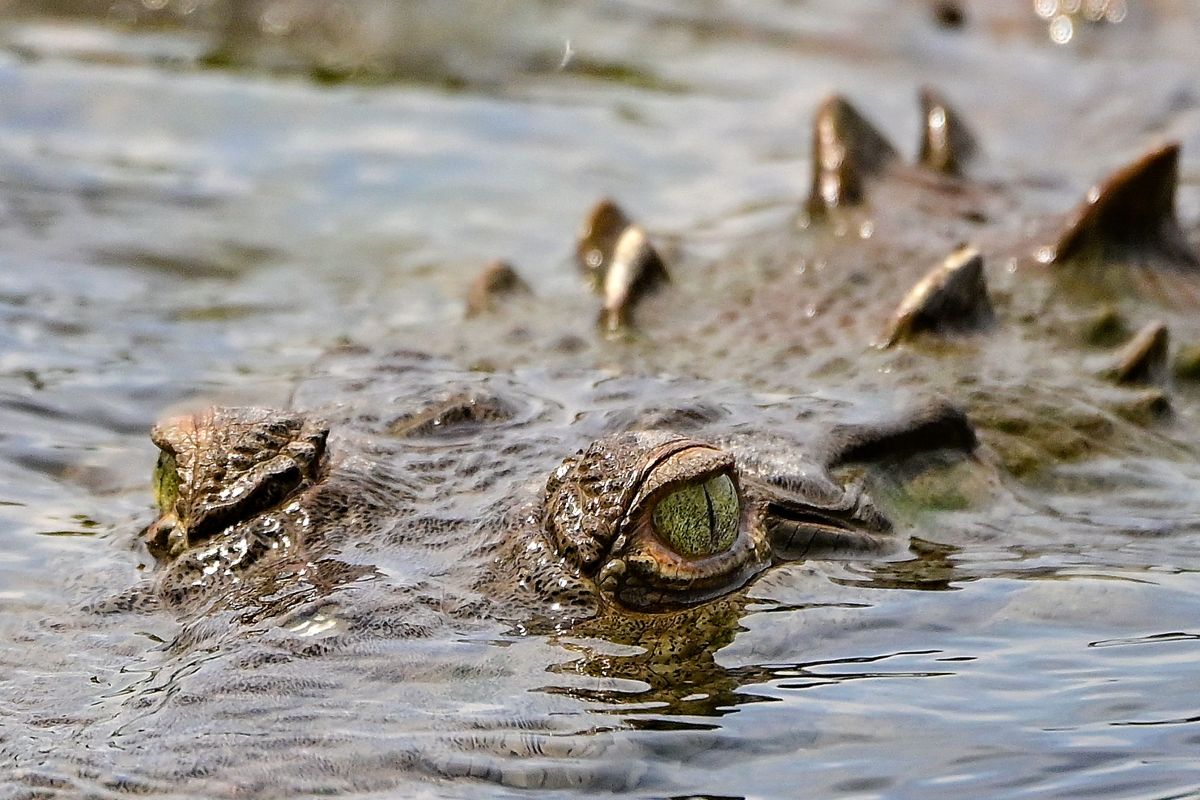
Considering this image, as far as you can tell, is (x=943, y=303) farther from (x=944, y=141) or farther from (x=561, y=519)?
(x=944, y=141)

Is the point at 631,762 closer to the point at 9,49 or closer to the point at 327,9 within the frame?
the point at 9,49

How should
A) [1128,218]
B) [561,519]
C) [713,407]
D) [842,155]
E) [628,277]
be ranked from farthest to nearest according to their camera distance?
[842,155], [1128,218], [628,277], [713,407], [561,519]

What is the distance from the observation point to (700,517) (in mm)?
3879

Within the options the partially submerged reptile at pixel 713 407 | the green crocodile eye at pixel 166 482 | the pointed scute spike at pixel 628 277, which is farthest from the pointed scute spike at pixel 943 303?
the green crocodile eye at pixel 166 482

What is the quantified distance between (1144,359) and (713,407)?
1527 millimetres

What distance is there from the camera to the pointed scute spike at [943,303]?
5.29m

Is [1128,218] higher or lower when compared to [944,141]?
lower

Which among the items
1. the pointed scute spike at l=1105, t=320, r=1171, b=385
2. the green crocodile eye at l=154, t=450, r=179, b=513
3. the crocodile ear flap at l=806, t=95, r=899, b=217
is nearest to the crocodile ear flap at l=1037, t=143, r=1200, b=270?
the pointed scute spike at l=1105, t=320, r=1171, b=385

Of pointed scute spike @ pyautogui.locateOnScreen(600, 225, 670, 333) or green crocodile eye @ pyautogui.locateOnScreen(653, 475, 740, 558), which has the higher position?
pointed scute spike @ pyautogui.locateOnScreen(600, 225, 670, 333)

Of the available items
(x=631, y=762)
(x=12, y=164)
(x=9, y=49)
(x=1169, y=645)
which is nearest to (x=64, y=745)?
A: (x=631, y=762)

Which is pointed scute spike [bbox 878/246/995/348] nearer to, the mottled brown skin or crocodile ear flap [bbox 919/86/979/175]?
the mottled brown skin

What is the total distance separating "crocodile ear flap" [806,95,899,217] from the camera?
6.82 meters

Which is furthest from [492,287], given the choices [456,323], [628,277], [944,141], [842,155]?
[944,141]

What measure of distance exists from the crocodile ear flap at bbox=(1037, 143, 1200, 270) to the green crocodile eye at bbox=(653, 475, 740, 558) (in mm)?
2518
